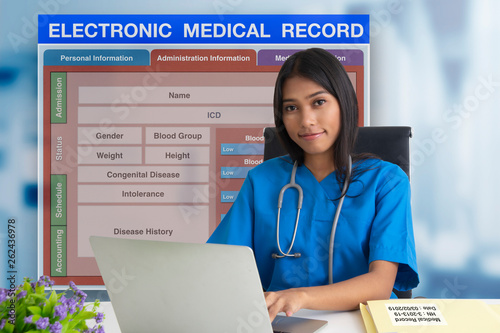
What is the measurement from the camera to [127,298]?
73 centimetres

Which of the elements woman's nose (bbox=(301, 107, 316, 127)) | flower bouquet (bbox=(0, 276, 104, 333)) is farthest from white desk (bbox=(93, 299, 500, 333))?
woman's nose (bbox=(301, 107, 316, 127))

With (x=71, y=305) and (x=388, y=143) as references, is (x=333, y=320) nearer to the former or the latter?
(x=71, y=305)

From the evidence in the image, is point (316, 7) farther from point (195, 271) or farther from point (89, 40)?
point (195, 271)

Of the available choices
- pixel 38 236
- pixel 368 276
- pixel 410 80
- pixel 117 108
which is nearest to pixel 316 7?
pixel 410 80

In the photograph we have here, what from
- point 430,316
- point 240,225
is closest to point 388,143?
point 240,225

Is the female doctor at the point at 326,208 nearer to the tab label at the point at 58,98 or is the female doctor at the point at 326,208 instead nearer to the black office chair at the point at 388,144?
the black office chair at the point at 388,144

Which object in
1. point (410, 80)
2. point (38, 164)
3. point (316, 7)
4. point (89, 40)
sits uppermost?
point (316, 7)

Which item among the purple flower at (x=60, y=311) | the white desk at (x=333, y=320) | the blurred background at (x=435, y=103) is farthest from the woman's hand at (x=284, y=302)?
the blurred background at (x=435, y=103)

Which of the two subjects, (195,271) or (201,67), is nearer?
(195,271)

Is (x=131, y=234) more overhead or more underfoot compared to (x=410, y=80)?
more underfoot

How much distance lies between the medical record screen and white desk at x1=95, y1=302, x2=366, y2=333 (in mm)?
1201

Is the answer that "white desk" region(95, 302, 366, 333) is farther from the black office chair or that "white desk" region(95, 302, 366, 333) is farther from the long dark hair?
the black office chair

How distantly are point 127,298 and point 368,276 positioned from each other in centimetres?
55

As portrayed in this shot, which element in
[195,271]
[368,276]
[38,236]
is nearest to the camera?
[195,271]
